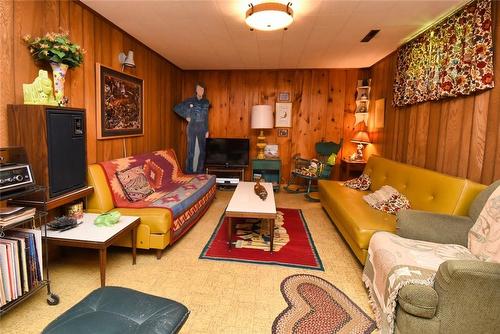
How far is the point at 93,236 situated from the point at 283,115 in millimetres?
Answer: 4106

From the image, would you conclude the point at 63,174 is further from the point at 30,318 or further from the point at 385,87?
the point at 385,87

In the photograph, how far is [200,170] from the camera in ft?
17.1

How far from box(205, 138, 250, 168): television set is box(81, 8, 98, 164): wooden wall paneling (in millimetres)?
2488

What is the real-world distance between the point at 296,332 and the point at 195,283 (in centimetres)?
85

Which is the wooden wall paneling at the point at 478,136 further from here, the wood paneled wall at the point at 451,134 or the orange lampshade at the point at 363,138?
the orange lampshade at the point at 363,138

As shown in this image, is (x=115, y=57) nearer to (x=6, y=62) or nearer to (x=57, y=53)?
(x=57, y=53)

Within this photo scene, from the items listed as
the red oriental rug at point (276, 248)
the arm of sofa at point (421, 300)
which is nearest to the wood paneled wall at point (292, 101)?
the red oriental rug at point (276, 248)

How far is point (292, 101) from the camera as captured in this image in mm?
5340

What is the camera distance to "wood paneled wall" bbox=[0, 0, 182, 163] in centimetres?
194

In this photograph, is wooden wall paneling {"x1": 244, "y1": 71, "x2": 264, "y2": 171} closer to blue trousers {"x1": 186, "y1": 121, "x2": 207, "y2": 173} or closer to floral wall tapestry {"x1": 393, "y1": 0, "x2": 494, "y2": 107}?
blue trousers {"x1": 186, "y1": 121, "x2": 207, "y2": 173}

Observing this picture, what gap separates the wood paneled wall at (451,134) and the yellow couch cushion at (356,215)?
751 millimetres

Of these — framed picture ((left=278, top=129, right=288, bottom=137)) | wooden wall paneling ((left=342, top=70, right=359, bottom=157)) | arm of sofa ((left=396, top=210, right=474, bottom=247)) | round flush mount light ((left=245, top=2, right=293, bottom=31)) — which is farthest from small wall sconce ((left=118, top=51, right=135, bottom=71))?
wooden wall paneling ((left=342, top=70, right=359, bottom=157))

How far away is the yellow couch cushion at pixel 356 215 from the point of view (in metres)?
2.25

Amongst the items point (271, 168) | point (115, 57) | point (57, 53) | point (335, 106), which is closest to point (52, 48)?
point (57, 53)
